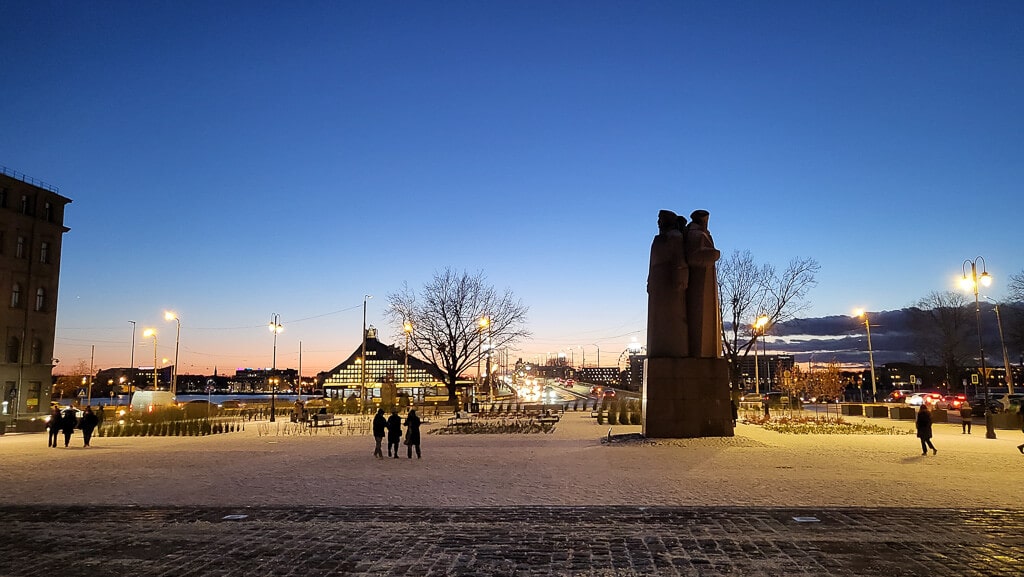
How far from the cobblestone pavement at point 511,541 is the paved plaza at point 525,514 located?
0.13ft

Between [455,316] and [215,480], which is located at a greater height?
[455,316]

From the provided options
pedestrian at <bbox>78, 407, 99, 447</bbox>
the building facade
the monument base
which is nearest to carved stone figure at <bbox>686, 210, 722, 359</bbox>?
the monument base

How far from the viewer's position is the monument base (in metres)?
23.6

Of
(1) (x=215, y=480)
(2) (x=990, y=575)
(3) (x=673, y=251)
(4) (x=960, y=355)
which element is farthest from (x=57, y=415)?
(4) (x=960, y=355)

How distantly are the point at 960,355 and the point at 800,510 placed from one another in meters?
74.0

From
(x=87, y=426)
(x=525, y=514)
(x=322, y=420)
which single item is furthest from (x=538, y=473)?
(x=322, y=420)

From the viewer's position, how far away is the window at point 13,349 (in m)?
53.6

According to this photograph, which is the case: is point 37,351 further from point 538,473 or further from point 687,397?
point 538,473

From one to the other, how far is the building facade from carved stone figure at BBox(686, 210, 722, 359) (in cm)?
5187

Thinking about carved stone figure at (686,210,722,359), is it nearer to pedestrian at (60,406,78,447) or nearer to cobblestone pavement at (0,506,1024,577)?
cobblestone pavement at (0,506,1024,577)

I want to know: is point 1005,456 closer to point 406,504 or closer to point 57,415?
point 406,504

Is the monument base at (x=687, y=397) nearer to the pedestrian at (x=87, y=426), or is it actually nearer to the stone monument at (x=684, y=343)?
the stone monument at (x=684, y=343)

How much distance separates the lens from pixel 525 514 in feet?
36.3

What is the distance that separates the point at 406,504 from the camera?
12156 millimetres
